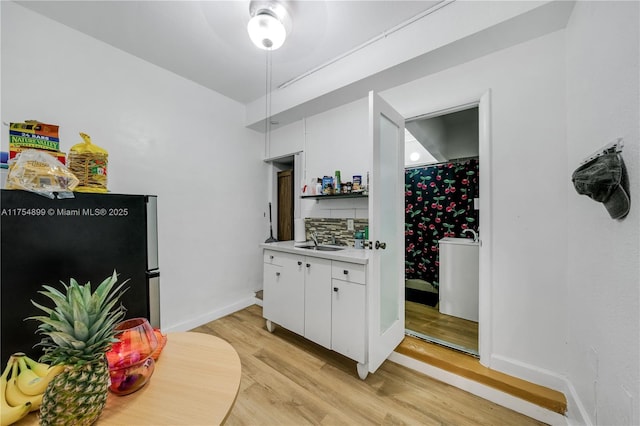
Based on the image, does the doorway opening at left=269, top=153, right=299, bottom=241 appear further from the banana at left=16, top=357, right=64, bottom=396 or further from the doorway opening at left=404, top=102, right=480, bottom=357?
the banana at left=16, top=357, right=64, bottom=396

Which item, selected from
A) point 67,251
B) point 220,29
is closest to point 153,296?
point 67,251

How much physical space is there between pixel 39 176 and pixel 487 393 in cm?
299

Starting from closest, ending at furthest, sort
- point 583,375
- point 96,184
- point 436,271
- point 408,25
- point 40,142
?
point 583,375, point 40,142, point 96,184, point 408,25, point 436,271

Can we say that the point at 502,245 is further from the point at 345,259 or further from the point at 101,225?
the point at 101,225

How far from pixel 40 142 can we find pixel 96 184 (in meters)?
0.34

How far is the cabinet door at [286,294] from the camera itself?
7.06 feet

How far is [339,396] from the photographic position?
5.31 ft

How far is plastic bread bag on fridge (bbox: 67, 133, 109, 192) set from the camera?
4.99 ft

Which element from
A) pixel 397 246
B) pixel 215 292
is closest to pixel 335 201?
pixel 397 246

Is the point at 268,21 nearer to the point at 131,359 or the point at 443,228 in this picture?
the point at 131,359

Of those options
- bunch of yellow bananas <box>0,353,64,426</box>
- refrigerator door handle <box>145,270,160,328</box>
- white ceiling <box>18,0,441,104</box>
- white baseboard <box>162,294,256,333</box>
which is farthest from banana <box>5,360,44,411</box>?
white ceiling <box>18,0,441,104</box>

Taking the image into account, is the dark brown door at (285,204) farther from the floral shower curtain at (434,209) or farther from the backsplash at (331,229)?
the floral shower curtain at (434,209)

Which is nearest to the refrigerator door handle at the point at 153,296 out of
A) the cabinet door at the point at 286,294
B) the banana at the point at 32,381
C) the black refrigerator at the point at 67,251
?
the black refrigerator at the point at 67,251

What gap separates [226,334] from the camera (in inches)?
95.3
